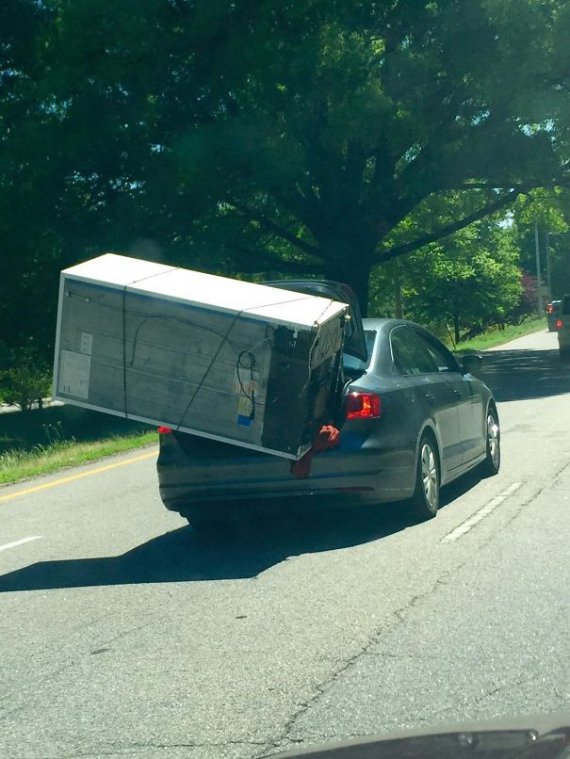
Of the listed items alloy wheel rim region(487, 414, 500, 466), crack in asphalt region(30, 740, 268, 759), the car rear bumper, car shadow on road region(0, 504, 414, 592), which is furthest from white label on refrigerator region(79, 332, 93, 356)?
alloy wheel rim region(487, 414, 500, 466)

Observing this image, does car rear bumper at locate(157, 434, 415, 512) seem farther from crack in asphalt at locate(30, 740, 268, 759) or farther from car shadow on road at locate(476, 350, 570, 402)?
car shadow on road at locate(476, 350, 570, 402)

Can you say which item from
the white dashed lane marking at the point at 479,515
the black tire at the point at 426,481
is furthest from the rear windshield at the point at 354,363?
the white dashed lane marking at the point at 479,515

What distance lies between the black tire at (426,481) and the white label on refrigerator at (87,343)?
2.58 metres

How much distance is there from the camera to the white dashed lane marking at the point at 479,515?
9.10m

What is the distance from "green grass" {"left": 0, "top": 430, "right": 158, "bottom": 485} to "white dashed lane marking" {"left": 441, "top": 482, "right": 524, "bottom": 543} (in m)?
6.28

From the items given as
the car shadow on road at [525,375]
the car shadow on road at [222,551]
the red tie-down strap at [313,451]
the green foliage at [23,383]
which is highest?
the red tie-down strap at [313,451]

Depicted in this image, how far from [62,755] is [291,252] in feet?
117

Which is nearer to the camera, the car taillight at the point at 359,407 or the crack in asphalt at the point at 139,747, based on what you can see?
the crack in asphalt at the point at 139,747

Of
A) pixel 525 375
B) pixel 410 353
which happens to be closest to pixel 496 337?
pixel 525 375

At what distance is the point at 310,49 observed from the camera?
27453 mm

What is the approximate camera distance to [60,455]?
1767cm

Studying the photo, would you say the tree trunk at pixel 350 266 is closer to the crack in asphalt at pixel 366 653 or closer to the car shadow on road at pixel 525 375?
the car shadow on road at pixel 525 375

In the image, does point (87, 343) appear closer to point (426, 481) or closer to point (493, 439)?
point (426, 481)

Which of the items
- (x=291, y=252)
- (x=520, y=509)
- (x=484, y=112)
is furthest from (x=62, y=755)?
(x=291, y=252)
